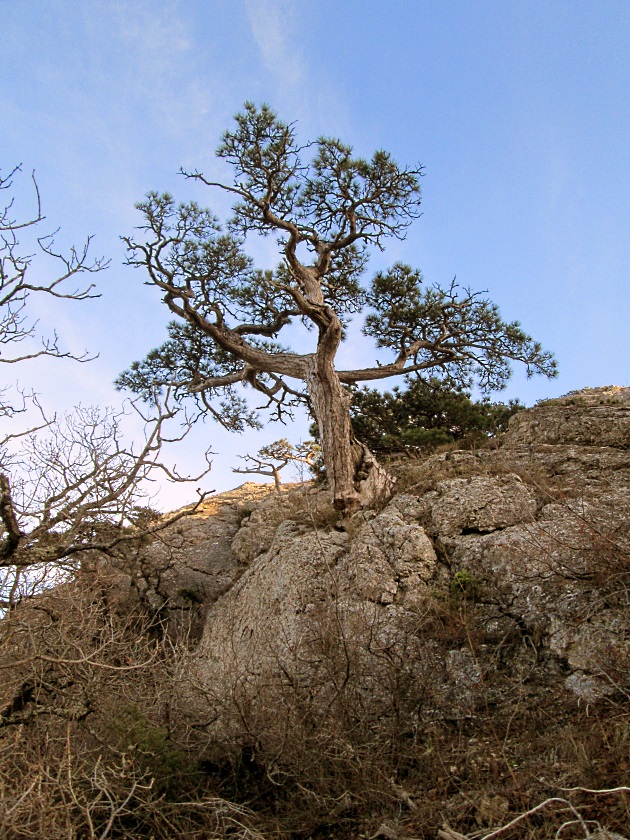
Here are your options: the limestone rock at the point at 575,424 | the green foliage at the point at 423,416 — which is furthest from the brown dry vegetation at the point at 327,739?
the green foliage at the point at 423,416

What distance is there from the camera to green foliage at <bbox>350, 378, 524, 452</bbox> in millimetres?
14263

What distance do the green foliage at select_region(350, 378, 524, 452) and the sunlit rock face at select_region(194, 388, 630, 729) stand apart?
1.79 meters

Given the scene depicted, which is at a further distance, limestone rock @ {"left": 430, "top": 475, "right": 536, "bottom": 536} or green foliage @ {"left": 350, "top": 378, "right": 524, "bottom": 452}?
green foliage @ {"left": 350, "top": 378, "right": 524, "bottom": 452}

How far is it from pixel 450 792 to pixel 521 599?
273cm

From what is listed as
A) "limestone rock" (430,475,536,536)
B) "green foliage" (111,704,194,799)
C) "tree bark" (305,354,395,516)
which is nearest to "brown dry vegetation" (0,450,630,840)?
"green foliage" (111,704,194,799)

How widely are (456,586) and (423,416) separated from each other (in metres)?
7.39

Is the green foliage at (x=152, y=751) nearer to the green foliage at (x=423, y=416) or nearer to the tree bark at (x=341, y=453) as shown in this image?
the tree bark at (x=341, y=453)

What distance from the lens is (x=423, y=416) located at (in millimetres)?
15055

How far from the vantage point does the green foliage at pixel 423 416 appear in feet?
46.8

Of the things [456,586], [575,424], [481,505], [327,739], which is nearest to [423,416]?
[575,424]

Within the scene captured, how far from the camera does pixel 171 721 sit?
6305mm

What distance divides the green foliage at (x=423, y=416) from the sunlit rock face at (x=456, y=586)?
70.5 inches

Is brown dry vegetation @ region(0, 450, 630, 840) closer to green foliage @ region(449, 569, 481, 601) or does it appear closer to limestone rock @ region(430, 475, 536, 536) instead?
green foliage @ region(449, 569, 481, 601)

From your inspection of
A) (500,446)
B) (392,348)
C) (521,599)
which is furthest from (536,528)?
(392,348)
